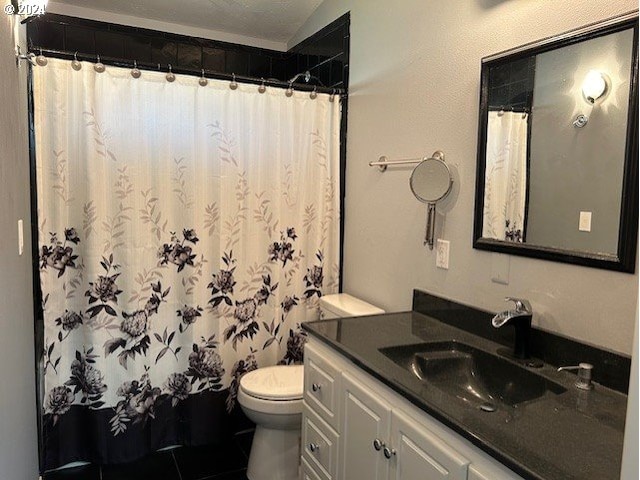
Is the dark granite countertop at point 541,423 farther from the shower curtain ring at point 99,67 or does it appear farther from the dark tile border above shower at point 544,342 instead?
the shower curtain ring at point 99,67

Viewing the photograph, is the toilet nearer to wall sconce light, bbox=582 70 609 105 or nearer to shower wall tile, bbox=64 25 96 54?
wall sconce light, bbox=582 70 609 105

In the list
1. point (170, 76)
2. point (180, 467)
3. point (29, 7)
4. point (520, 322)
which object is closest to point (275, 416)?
point (180, 467)

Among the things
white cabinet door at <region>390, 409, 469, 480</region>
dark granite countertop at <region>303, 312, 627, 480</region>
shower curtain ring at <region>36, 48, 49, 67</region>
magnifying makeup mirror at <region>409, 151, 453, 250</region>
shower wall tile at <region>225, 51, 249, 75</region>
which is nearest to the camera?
dark granite countertop at <region>303, 312, 627, 480</region>

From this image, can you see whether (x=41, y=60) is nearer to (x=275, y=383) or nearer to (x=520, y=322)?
(x=275, y=383)

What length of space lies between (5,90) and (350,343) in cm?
127

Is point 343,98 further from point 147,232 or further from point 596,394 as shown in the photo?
point 596,394

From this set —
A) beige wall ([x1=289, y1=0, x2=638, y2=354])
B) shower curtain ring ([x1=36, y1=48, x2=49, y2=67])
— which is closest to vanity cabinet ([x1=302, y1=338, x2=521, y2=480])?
beige wall ([x1=289, y1=0, x2=638, y2=354])

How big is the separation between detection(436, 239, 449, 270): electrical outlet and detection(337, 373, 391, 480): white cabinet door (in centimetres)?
66

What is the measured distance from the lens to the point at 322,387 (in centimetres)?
166

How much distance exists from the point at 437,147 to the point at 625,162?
2.48 ft

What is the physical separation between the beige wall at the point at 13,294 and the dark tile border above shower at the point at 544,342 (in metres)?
1.47

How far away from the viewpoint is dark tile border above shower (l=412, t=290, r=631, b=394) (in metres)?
1.26

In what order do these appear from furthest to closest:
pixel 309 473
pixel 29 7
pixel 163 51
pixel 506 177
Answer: pixel 163 51
pixel 309 473
pixel 506 177
pixel 29 7

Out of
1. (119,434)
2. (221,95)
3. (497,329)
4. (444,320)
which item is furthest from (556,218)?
(119,434)
